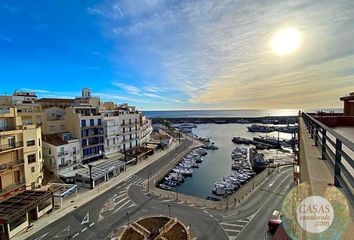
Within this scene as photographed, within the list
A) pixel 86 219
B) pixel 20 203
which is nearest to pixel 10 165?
pixel 20 203

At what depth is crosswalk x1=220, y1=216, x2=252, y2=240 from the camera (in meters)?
19.4

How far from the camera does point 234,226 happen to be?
20.8m

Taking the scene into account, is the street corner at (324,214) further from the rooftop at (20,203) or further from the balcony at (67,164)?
the balcony at (67,164)

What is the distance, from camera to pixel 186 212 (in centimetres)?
2362

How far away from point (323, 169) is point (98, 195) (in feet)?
92.1

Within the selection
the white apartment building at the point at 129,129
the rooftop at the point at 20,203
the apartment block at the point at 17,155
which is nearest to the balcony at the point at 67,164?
the apartment block at the point at 17,155

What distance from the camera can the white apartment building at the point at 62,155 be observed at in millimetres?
31031

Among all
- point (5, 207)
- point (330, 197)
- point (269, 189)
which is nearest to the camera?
point (330, 197)

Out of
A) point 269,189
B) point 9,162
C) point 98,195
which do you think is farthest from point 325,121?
point 9,162

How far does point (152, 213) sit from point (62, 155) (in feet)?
55.9

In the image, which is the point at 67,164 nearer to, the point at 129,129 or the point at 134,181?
the point at 134,181

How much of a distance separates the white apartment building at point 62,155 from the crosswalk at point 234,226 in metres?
22.1

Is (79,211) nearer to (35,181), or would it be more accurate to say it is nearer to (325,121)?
(35,181)

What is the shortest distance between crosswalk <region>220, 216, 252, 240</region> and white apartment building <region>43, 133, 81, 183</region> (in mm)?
22114
